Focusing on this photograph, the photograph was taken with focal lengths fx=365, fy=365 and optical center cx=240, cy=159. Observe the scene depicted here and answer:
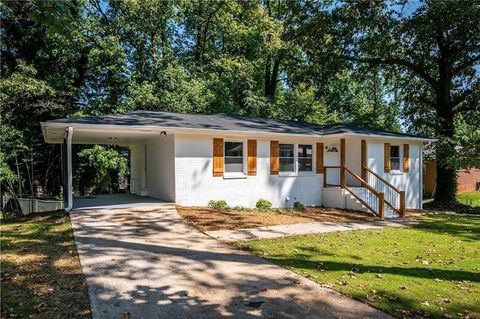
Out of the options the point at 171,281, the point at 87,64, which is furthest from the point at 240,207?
the point at 87,64

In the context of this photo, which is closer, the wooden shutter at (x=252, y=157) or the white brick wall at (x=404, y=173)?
the wooden shutter at (x=252, y=157)

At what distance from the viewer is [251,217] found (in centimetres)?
1139

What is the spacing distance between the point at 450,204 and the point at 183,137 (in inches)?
556

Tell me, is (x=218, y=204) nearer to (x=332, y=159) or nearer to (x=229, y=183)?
(x=229, y=183)

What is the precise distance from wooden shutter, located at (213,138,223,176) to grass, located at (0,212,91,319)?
18.2 feet

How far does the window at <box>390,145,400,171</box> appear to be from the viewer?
661 inches

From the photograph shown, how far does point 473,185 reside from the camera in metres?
30.8

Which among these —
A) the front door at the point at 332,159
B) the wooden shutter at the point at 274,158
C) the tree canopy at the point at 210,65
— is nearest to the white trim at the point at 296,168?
the wooden shutter at the point at 274,158

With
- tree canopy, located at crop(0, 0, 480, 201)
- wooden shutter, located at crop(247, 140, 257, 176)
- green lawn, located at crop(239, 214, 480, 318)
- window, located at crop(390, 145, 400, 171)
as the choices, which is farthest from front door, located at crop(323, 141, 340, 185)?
tree canopy, located at crop(0, 0, 480, 201)

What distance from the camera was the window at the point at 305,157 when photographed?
15570 millimetres

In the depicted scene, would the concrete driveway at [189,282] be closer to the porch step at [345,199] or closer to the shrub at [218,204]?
the shrub at [218,204]

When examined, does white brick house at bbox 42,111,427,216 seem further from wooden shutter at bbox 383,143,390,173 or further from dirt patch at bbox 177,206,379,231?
dirt patch at bbox 177,206,379,231

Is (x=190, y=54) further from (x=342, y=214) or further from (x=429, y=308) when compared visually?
(x=429, y=308)

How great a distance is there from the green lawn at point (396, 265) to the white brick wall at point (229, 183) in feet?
16.3
